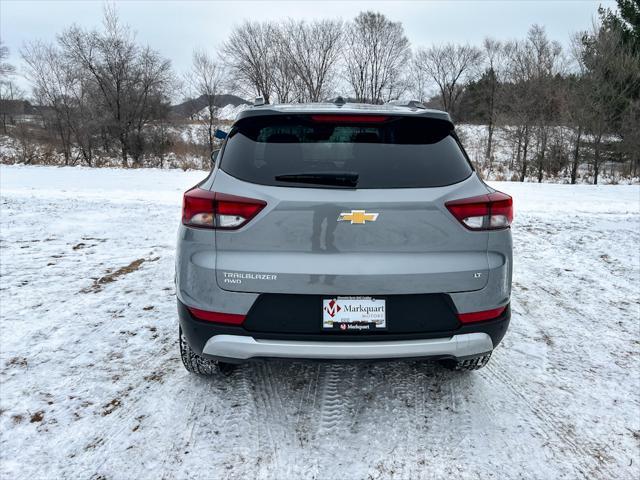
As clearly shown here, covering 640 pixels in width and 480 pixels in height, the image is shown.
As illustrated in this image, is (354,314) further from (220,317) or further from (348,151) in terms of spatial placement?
(348,151)

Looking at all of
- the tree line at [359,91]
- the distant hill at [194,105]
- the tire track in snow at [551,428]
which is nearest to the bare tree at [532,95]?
the tree line at [359,91]

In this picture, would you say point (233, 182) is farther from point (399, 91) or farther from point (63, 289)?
point (399, 91)

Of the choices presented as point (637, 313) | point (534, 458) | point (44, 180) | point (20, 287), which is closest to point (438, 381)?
point (534, 458)

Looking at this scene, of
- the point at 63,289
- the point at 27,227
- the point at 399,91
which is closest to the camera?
the point at 63,289

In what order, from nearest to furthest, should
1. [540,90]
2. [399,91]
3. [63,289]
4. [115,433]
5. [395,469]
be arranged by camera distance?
[395,469] → [115,433] → [63,289] → [540,90] → [399,91]

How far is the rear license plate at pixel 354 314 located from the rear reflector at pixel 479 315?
425 mm

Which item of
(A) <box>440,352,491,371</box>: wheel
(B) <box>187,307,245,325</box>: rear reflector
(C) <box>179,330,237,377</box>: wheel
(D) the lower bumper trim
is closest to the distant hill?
(C) <box>179,330,237,377</box>: wheel

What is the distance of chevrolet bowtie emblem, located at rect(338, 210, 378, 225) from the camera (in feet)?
6.70

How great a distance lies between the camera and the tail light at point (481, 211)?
83.9 inches

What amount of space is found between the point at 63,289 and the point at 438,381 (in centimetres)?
388

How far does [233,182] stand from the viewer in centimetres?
216

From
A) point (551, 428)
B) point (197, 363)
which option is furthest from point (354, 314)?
point (551, 428)

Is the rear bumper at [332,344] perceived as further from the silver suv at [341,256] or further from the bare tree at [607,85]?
the bare tree at [607,85]

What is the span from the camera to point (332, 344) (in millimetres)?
2102
